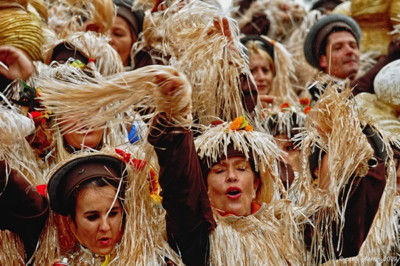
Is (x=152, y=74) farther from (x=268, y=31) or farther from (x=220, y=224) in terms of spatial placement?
(x=268, y=31)

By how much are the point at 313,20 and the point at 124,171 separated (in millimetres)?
3950

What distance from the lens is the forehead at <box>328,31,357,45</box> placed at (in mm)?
7355

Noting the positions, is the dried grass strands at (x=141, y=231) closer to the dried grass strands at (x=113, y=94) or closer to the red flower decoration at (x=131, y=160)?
the red flower decoration at (x=131, y=160)

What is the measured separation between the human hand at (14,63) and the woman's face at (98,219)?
3.26 ft

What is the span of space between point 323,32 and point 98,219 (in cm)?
296

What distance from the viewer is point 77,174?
5.02m

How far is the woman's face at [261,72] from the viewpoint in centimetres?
737

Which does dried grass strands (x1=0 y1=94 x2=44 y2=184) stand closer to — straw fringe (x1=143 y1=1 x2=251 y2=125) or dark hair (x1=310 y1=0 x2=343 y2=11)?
straw fringe (x1=143 y1=1 x2=251 y2=125)

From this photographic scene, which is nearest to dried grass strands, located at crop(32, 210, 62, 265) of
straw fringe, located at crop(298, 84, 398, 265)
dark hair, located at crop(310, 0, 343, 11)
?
straw fringe, located at crop(298, 84, 398, 265)

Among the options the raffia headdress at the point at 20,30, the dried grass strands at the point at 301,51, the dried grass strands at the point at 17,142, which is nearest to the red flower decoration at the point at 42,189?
the dried grass strands at the point at 17,142

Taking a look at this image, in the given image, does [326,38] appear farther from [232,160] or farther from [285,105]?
[232,160]

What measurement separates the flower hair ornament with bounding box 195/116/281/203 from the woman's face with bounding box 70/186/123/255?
1.55ft

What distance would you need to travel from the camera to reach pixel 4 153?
4.90m

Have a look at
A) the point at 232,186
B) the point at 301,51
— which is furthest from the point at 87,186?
the point at 301,51
